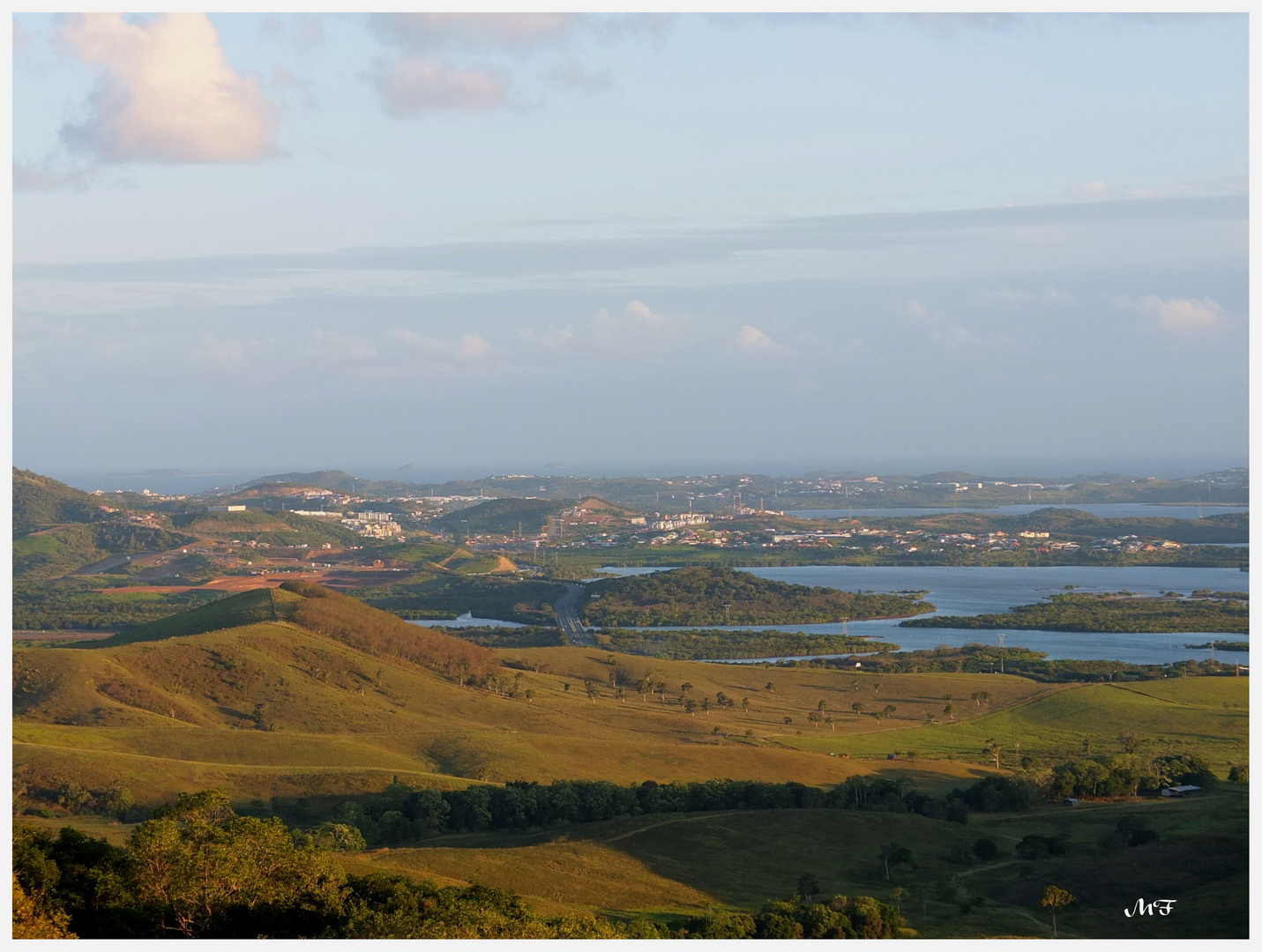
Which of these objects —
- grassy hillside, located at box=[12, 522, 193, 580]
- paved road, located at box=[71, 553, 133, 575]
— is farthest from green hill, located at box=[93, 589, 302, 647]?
grassy hillside, located at box=[12, 522, 193, 580]

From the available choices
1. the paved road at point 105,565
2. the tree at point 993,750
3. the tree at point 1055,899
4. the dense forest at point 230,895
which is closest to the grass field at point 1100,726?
the tree at point 993,750

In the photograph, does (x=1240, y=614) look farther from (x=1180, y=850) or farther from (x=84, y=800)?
(x=84, y=800)

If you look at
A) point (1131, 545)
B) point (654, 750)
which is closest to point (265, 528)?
point (1131, 545)

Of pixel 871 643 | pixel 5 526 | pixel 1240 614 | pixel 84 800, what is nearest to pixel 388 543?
pixel 871 643

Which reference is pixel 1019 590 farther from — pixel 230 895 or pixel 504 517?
pixel 230 895

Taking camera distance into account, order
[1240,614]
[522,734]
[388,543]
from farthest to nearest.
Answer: [388,543] < [1240,614] < [522,734]

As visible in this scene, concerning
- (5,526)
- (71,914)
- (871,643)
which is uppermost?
(5,526)

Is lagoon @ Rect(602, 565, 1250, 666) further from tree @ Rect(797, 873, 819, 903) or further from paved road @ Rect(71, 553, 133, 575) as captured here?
tree @ Rect(797, 873, 819, 903)
